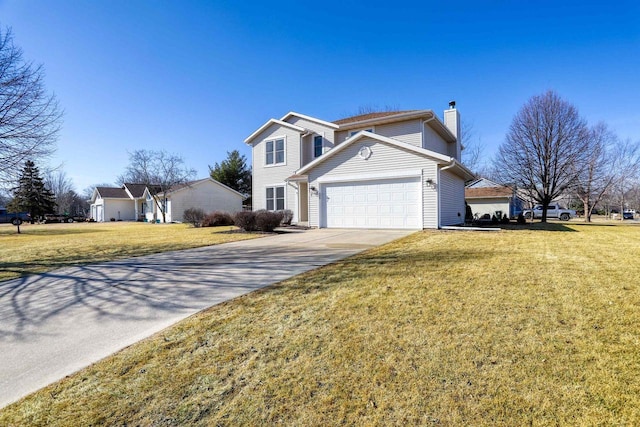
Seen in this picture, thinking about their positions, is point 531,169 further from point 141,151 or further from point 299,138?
point 141,151

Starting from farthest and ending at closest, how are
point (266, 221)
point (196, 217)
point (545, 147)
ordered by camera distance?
point (545, 147)
point (196, 217)
point (266, 221)

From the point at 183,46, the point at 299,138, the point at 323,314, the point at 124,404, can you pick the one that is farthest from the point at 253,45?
the point at 124,404

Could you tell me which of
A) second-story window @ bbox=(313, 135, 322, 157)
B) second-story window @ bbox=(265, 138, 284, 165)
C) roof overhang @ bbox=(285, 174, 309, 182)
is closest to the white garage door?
roof overhang @ bbox=(285, 174, 309, 182)

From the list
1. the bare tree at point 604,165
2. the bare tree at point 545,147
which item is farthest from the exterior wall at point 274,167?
the bare tree at point 604,165

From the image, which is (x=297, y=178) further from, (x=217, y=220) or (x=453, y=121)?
(x=453, y=121)

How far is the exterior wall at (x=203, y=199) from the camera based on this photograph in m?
32.3

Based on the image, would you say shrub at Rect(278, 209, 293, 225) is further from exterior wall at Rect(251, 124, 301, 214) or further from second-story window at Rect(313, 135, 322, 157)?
second-story window at Rect(313, 135, 322, 157)

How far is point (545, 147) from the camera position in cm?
2141

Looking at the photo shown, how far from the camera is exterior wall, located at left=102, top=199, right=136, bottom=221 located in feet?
135

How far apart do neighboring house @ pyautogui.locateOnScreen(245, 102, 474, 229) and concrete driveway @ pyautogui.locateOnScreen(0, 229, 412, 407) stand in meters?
5.95

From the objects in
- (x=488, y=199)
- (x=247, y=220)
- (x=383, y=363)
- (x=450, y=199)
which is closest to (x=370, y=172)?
(x=450, y=199)

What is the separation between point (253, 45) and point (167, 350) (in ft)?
53.9

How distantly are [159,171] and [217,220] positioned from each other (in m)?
18.0

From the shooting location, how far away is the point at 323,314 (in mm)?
3650
